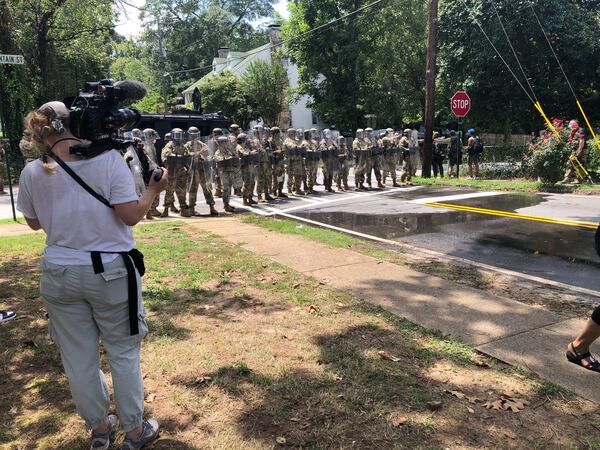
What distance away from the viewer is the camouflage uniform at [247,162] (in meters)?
13.1

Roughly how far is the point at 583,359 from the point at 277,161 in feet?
38.8

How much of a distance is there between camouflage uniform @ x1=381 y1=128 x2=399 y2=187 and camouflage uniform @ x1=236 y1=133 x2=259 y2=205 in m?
5.36

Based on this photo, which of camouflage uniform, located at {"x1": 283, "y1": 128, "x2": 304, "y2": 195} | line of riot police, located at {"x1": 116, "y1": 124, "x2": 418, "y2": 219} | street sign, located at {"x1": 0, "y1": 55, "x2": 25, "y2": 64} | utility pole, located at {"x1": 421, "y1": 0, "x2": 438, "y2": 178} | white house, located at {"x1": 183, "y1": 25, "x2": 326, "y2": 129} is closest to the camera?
street sign, located at {"x1": 0, "y1": 55, "x2": 25, "y2": 64}

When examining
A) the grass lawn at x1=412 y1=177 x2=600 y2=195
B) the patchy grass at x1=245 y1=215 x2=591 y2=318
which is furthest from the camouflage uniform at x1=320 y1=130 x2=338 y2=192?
the patchy grass at x1=245 y1=215 x2=591 y2=318

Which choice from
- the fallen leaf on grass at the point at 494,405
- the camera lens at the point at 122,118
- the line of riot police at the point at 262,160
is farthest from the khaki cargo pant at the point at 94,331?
the line of riot police at the point at 262,160

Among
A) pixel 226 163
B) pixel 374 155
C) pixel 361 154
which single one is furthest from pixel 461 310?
pixel 374 155

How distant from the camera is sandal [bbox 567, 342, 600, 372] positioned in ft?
12.0

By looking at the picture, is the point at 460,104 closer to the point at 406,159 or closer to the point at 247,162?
the point at 406,159

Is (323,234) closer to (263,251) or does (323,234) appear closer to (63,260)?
(263,251)

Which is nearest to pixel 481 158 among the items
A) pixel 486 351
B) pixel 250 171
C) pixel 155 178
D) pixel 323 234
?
pixel 250 171

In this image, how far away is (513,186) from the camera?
1557 cm

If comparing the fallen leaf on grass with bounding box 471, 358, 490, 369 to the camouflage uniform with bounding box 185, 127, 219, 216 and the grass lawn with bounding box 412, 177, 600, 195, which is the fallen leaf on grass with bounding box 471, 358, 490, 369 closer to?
the camouflage uniform with bounding box 185, 127, 219, 216

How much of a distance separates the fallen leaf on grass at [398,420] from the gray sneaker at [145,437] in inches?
54.1

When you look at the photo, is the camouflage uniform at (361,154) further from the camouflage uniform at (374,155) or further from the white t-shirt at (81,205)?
the white t-shirt at (81,205)
